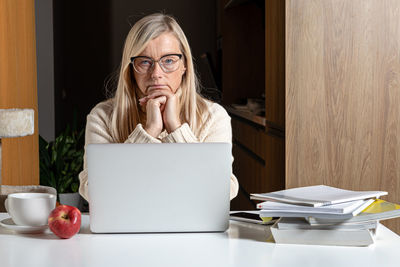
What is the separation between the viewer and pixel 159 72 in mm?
2168

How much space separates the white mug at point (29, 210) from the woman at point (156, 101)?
2.09 feet

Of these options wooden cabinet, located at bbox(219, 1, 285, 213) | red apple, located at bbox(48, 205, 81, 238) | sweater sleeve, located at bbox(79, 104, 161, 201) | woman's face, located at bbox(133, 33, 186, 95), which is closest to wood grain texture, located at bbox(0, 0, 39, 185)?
sweater sleeve, located at bbox(79, 104, 161, 201)

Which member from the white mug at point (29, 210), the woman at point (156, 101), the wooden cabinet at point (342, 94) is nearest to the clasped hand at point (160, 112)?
the woman at point (156, 101)

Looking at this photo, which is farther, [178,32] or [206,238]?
[178,32]

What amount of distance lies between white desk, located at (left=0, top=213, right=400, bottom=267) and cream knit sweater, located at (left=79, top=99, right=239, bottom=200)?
2.33ft

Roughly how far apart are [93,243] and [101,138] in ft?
3.04

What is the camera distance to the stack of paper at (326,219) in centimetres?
131

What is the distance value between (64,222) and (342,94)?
5.73 feet

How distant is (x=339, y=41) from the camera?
267 centimetres

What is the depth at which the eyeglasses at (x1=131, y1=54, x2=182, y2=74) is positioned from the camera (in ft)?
7.10

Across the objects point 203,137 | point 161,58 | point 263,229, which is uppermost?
point 161,58

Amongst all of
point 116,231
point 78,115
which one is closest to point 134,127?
point 116,231

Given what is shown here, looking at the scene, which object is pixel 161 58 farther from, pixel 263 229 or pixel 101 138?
pixel 263 229

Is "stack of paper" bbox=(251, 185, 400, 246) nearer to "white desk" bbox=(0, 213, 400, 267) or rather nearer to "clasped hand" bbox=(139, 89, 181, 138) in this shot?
"white desk" bbox=(0, 213, 400, 267)
